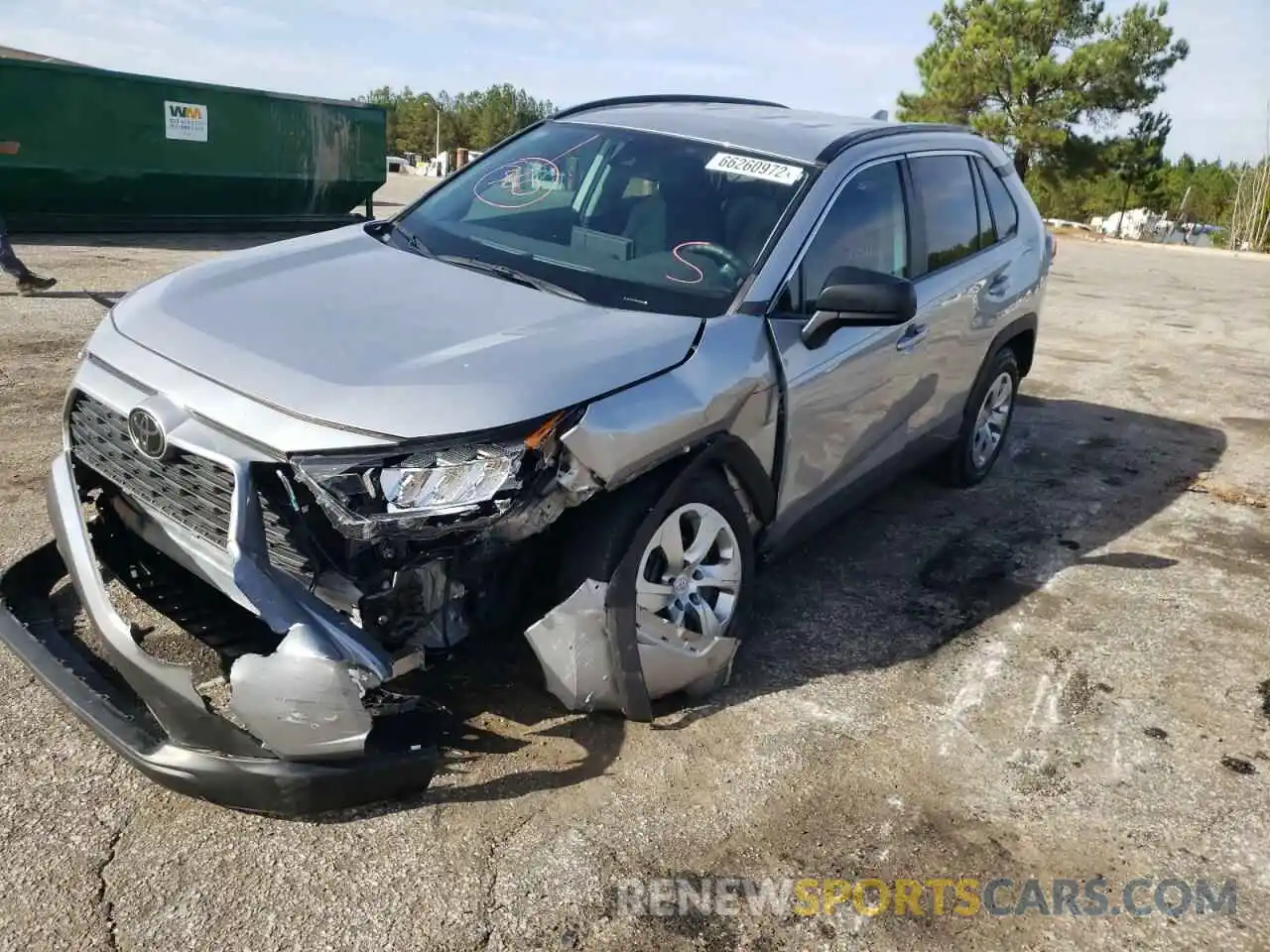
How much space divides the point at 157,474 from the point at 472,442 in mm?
870

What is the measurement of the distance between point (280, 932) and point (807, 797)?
1.44 meters

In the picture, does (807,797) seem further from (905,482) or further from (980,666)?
(905,482)

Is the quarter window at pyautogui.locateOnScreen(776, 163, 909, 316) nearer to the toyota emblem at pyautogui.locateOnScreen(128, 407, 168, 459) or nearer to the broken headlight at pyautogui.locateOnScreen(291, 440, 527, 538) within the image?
the broken headlight at pyautogui.locateOnScreen(291, 440, 527, 538)

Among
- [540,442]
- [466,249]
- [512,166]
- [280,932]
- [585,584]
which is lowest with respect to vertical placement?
[280,932]

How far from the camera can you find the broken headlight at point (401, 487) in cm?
250

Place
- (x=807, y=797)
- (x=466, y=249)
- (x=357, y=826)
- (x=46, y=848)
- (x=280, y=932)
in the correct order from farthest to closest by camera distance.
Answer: (x=466, y=249), (x=807, y=797), (x=357, y=826), (x=46, y=848), (x=280, y=932)

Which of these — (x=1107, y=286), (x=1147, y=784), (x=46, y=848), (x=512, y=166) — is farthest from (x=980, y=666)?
(x=1107, y=286)

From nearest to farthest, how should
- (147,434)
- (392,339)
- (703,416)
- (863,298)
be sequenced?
(147,434)
(392,339)
(703,416)
(863,298)

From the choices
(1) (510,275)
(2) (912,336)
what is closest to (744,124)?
(2) (912,336)

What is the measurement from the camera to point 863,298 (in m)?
3.35

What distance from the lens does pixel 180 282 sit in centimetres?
329

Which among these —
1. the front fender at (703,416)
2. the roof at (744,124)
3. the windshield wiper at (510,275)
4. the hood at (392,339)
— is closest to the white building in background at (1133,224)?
the roof at (744,124)

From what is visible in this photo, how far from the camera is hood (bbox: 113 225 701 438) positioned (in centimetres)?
256

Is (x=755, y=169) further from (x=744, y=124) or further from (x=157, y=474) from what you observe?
(x=157, y=474)
